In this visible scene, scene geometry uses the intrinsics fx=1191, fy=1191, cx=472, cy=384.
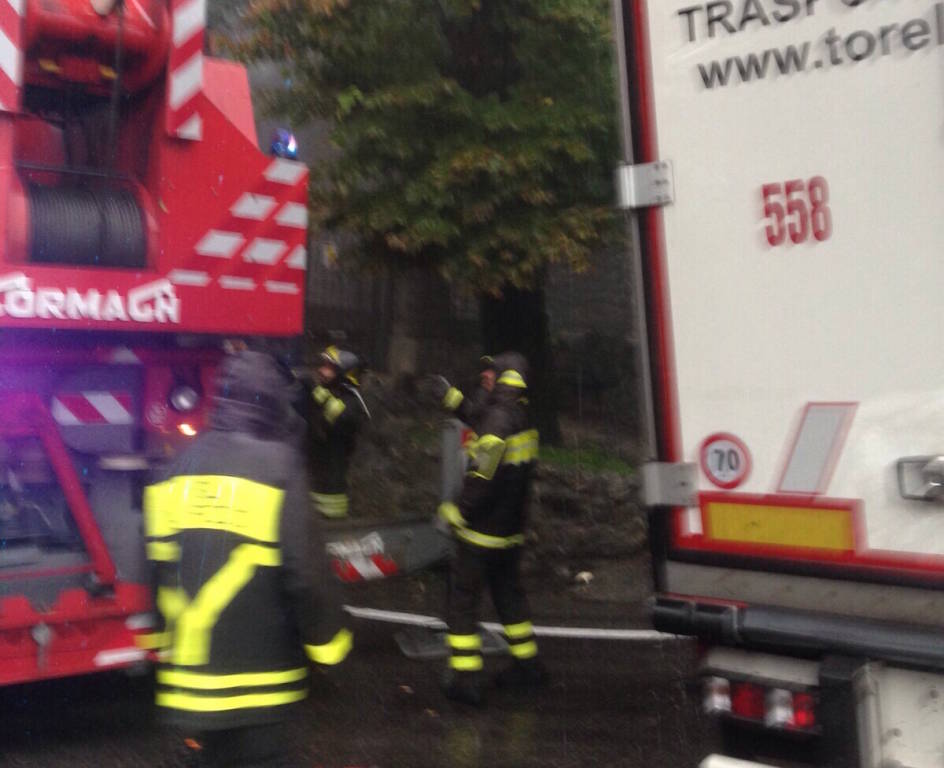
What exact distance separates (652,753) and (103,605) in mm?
2469

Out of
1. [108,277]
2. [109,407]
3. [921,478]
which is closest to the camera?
[921,478]

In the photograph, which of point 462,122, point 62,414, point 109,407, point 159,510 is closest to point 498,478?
point 109,407

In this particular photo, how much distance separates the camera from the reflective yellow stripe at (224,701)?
317 centimetres

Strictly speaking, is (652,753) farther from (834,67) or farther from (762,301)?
(834,67)

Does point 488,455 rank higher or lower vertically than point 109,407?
lower

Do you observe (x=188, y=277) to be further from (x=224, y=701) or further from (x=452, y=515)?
(x=224, y=701)

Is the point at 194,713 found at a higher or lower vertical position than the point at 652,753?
higher

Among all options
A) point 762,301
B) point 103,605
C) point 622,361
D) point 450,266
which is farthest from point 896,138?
point 622,361

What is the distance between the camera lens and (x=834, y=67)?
321 centimetres

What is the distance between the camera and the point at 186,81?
18.0 ft

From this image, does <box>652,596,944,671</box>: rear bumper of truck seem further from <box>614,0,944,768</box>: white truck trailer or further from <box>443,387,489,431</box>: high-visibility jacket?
<box>443,387,489,431</box>: high-visibility jacket

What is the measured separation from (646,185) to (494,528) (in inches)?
109

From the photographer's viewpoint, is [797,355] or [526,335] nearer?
[797,355]

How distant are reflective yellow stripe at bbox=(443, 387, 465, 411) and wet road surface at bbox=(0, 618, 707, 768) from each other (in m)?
1.45
